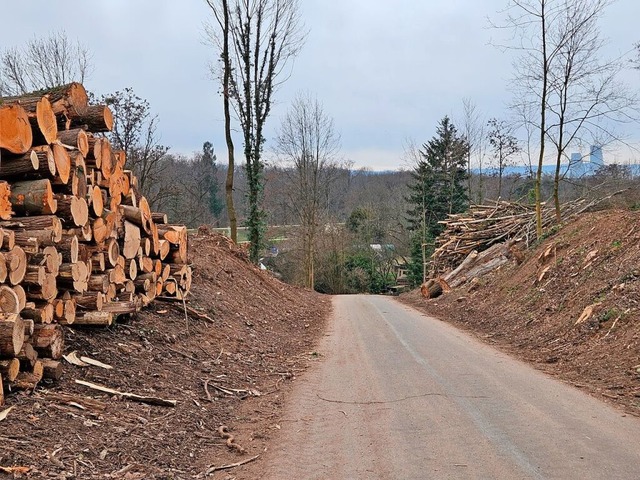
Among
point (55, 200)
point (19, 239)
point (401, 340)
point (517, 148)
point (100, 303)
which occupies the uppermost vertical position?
point (517, 148)

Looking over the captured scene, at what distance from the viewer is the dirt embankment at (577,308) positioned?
8.91m

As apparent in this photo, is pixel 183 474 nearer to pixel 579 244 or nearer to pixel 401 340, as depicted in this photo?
pixel 401 340

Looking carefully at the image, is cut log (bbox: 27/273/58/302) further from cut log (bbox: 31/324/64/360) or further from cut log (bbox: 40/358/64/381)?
cut log (bbox: 40/358/64/381)

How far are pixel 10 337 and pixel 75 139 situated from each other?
3.40m

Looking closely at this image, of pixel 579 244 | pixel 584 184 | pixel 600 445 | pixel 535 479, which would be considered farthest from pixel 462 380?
pixel 584 184

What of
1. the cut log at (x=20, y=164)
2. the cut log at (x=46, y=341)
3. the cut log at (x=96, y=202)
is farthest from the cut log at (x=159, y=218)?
the cut log at (x=46, y=341)

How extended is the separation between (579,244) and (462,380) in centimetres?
1009

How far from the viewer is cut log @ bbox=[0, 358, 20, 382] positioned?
538 cm

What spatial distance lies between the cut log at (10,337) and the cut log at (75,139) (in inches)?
122

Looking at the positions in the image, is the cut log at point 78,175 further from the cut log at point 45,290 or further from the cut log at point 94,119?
the cut log at point 45,290

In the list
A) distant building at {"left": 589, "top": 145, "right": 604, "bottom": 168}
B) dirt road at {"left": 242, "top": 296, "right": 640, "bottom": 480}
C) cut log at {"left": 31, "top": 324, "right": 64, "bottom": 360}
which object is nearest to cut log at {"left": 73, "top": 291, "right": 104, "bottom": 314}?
cut log at {"left": 31, "top": 324, "right": 64, "bottom": 360}

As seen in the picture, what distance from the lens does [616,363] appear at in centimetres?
882

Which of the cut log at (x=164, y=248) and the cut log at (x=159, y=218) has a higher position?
the cut log at (x=159, y=218)

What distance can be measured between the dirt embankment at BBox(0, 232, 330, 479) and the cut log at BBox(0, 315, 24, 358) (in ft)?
1.38
